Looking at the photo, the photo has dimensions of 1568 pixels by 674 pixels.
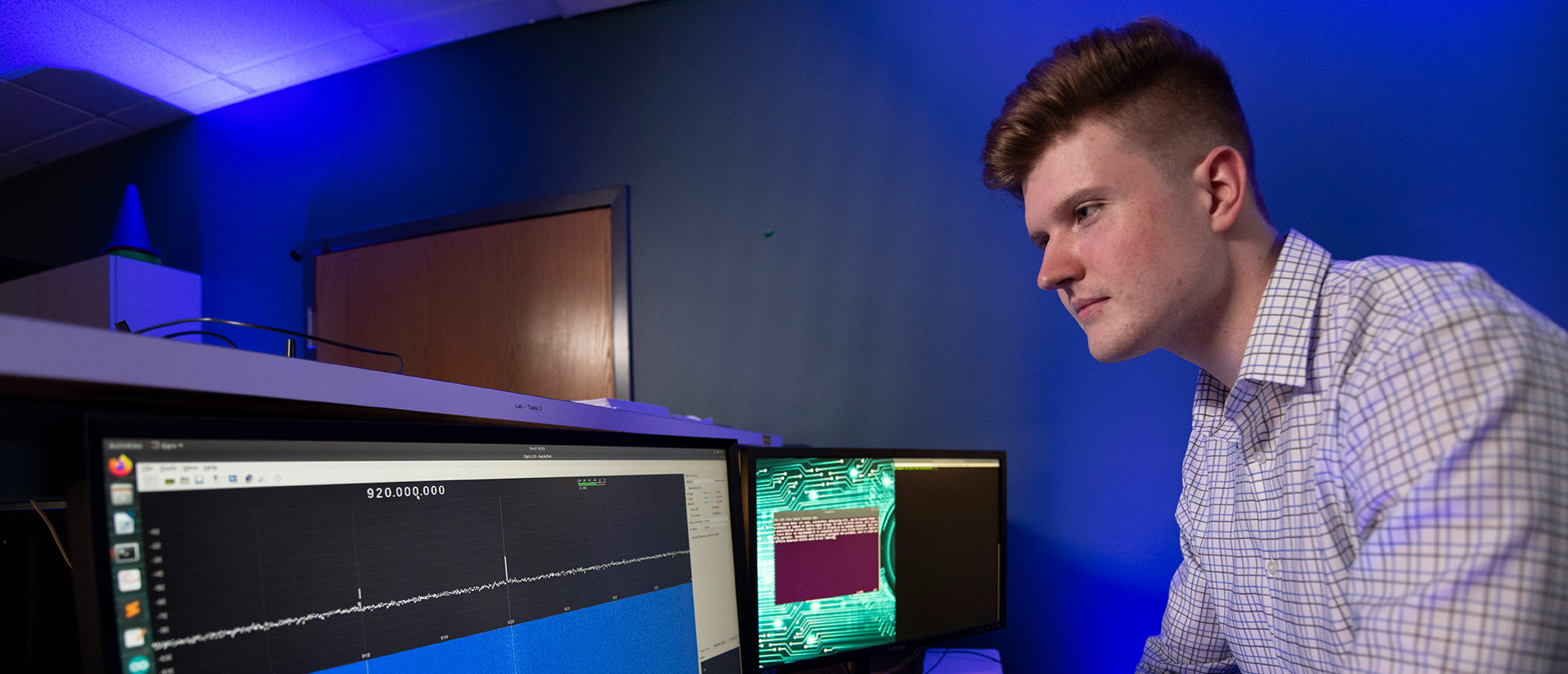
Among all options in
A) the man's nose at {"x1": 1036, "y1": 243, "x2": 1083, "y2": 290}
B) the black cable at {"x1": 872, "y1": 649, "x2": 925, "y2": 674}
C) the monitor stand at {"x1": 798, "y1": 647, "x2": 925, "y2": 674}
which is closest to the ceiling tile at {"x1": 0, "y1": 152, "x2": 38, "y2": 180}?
the monitor stand at {"x1": 798, "y1": 647, "x2": 925, "y2": 674}

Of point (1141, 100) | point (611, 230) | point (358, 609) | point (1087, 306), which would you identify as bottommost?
point (358, 609)

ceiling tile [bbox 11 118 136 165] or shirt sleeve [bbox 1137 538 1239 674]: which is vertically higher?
ceiling tile [bbox 11 118 136 165]

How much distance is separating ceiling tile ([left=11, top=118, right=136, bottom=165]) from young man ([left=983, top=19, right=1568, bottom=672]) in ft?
11.9

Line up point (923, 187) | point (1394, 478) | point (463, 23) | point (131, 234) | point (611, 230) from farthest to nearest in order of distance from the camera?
point (131, 234) < point (463, 23) < point (611, 230) < point (923, 187) < point (1394, 478)

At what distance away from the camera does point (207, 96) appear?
9.00 ft

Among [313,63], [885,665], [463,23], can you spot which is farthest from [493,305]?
[885,665]

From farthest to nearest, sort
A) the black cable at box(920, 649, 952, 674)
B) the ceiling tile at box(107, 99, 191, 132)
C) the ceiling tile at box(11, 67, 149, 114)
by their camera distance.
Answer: the ceiling tile at box(107, 99, 191, 132)
the ceiling tile at box(11, 67, 149, 114)
the black cable at box(920, 649, 952, 674)

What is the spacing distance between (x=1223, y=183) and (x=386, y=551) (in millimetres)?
979

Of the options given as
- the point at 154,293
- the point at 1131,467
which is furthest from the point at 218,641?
the point at 154,293

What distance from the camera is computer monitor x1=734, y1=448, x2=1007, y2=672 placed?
110cm

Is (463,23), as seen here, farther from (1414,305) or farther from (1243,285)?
(1414,305)

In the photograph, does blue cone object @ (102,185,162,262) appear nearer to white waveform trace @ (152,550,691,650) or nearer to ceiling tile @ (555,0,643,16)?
ceiling tile @ (555,0,643,16)

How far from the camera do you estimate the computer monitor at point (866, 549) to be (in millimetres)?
1102

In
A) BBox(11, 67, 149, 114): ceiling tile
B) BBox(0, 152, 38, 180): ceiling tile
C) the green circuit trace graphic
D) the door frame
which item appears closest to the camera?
the green circuit trace graphic
